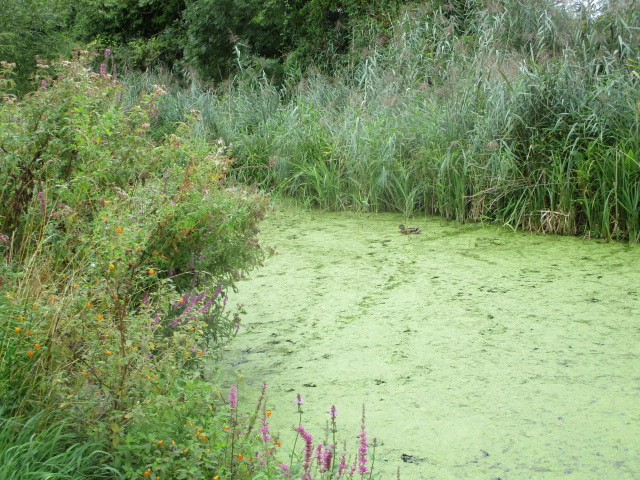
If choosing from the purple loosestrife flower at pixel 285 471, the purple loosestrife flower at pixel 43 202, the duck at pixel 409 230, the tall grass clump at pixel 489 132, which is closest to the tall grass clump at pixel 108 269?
the purple loosestrife flower at pixel 43 202

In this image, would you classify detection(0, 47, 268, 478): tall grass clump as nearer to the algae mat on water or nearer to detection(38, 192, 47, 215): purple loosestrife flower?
detection(38, 192, 47, 215): purple loosestrife flower

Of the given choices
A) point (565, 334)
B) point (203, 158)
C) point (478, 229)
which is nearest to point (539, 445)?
point (565, 334)

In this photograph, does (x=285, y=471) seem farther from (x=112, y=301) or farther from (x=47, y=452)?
(x=112, y=301)

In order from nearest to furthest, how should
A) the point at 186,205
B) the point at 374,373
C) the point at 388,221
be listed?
the point at 186,205 → the point at 374,373 → the point at 388,221

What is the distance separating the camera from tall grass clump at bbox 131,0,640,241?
465cm

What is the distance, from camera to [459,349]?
9.74ft

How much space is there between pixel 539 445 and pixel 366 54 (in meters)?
6.00

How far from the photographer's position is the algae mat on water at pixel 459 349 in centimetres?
222

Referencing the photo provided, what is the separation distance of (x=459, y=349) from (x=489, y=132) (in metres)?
2.46

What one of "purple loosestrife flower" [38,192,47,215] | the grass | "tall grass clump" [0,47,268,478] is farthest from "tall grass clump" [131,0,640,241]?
the grass

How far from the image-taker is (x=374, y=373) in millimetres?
2758

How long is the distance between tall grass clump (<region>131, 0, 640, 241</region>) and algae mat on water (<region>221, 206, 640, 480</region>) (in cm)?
39

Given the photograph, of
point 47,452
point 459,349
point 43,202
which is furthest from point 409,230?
point 47,452

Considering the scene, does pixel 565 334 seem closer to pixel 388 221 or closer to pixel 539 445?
pixel 539 445
